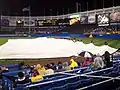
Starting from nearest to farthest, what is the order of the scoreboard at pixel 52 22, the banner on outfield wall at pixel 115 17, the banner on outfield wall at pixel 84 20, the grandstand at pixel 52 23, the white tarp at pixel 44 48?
the white tarp at pixel 44 48
the banner on outfield wall at pixel 115 17
the grandstand at pixel 52 23
the banner on outfield wall at pixel 84 20
the scoreboard at pixel 52 22

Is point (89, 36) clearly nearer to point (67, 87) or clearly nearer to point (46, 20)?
point (46, 20)

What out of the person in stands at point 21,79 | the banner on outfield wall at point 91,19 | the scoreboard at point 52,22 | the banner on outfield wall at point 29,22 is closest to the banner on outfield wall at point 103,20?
the banner on outfield wall at point 91,19

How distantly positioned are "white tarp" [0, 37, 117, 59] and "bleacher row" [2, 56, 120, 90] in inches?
134

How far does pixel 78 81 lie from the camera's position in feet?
22.6

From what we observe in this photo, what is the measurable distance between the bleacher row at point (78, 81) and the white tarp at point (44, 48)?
3415 millimetres

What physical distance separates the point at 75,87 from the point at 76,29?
35.2 meters

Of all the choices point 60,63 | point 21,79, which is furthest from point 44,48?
point 21,79

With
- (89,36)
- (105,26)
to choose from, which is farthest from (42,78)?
(105,26)

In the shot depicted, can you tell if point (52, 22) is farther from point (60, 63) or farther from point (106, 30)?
point (60, 63)

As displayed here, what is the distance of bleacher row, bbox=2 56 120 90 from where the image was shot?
6203 mm

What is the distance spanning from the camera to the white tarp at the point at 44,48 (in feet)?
38.0

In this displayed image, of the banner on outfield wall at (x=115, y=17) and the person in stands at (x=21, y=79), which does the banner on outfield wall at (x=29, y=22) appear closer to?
the banner on outfield wall at (x=115, y=17)

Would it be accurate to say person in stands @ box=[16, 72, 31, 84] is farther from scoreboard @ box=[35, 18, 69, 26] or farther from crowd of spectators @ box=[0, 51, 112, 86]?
scoreboard @ box=[35, 18, 69, 26]

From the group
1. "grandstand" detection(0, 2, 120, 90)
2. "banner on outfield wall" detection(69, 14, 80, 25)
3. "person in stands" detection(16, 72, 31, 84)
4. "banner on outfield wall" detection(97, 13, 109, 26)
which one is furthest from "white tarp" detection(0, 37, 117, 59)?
"banner on outfield wall" detection(69, 14, 80, 25)
